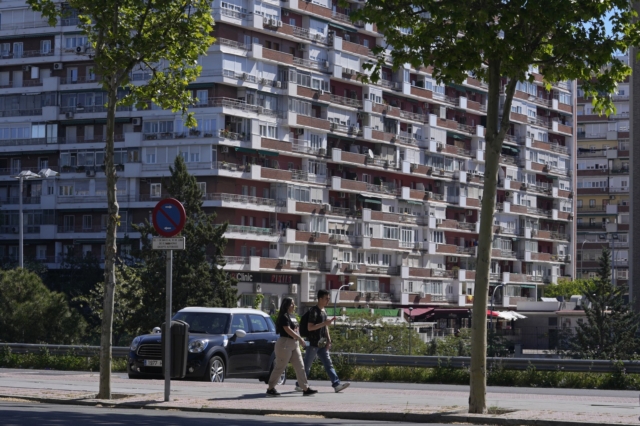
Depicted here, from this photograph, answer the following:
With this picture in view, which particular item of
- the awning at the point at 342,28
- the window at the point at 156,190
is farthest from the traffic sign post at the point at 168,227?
the awning at the point at 342,28

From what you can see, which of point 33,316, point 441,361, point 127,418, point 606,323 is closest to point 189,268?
point 606,323

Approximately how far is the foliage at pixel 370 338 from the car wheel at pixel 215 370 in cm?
3501

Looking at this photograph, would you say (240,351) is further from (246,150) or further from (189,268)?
(246,150)

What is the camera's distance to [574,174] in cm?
13738

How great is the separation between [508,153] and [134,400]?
361ft

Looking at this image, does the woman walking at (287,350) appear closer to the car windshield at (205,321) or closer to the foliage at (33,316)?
the car windshield at (205,321)

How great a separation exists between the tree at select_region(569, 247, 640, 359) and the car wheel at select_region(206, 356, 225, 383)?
4845cm

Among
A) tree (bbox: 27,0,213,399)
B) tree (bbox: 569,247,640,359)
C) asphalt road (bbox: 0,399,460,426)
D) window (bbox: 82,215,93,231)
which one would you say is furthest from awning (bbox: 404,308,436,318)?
asphalt road (bbox: 0,399,460,426)

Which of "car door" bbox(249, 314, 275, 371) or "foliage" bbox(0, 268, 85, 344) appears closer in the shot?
"car door" bbox(249, 314, 275, 371)

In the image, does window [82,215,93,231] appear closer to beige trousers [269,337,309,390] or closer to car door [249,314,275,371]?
car door [249,314,275,371]

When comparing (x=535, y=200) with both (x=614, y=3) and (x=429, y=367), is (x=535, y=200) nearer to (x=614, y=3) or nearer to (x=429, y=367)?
(x=429, y=367)

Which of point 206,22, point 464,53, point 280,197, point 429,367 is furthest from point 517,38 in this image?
point 280,197

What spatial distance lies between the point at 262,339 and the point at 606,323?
2127 inches

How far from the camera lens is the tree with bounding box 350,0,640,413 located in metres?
16.5
